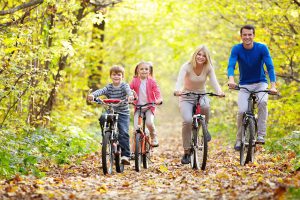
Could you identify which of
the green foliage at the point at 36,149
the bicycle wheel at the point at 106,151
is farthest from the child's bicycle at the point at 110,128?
the green foliage at the point at 36,149

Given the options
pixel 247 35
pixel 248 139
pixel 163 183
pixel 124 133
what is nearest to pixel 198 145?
pixel 248 139

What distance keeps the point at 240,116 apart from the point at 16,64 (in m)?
4.34

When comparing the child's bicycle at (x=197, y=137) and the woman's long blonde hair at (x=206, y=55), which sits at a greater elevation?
the woman's long blonde hair at (x=206, y=55)

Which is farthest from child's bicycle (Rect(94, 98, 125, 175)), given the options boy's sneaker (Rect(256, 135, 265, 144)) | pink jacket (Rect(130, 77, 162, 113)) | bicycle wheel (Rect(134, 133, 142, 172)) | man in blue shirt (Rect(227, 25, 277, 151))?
boy's sneaker (Rect(256, 135, 265, 144))

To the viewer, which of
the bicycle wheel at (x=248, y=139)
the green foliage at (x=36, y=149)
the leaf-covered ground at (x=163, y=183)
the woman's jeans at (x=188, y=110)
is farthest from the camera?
the woman's jeans at (x=188, y=110)

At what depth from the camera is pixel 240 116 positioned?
10.1m

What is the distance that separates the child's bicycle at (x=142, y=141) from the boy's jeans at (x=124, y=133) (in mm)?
206

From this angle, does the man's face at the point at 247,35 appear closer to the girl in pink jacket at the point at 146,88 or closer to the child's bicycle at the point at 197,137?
the child's bicycle at the point at 197,137

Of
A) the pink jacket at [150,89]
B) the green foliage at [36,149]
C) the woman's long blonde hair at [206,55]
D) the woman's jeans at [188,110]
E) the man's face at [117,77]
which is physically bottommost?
the green foliage at [36,149]

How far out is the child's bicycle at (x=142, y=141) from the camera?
10.1 meters

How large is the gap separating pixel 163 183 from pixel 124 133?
2.16 metres

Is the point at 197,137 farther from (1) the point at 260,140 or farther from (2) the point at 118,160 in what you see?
(2) the point at 118,160

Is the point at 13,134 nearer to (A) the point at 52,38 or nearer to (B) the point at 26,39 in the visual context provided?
(B) the point at 26,39

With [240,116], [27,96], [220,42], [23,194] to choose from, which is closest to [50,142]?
[27,96]
